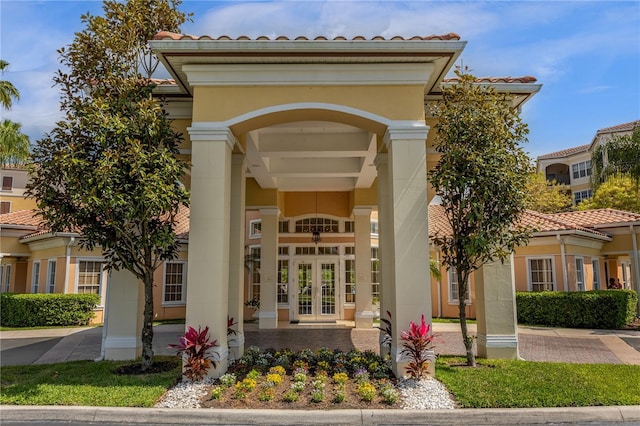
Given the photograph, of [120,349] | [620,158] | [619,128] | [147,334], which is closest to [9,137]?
[120,349]

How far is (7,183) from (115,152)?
35133mm

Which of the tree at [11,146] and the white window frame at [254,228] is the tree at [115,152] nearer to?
the white window frame at [254,228]

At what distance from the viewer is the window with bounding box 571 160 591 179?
37.4 m

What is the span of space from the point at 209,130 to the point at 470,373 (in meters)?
5.97

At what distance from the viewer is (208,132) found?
24.1 feet

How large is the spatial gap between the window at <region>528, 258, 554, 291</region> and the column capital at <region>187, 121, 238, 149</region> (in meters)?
13.8

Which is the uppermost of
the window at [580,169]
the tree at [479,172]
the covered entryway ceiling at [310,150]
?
the window at [580,169]

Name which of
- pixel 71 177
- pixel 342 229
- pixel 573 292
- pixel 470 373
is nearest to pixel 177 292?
pixel 342 229

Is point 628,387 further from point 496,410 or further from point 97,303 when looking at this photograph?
point 97,303

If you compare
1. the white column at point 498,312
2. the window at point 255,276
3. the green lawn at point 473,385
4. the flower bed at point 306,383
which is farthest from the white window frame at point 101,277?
the white column at point 498,312

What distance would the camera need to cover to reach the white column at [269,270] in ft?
46.4

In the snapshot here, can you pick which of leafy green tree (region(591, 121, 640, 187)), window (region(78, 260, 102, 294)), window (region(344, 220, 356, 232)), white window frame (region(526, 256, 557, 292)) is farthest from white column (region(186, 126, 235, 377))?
leafy green tree (region(591, 121, 640, 187))

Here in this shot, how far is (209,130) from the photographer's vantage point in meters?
7.34

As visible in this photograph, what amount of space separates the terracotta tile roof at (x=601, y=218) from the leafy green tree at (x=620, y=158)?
1.47m
